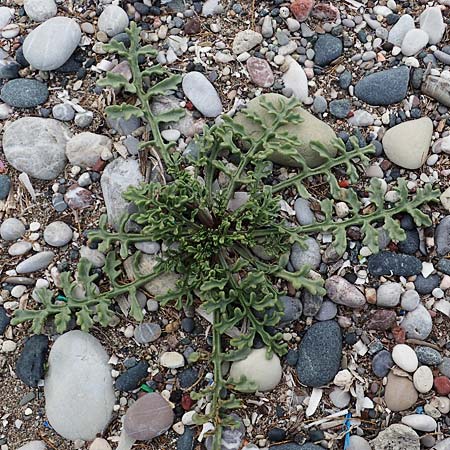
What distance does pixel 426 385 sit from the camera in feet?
11.2

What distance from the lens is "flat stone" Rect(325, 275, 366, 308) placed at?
137 inches

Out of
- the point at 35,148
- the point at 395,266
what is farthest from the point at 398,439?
the point at 35,148

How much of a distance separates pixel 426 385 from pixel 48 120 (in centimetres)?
244

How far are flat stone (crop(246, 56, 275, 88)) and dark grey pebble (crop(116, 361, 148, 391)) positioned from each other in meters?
1.69

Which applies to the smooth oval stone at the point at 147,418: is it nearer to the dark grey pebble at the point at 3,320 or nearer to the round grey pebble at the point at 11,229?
the dark grey pebble at the point at 3,320

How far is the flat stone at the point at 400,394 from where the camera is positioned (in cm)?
340

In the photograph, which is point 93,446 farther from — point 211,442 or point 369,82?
point 369,82

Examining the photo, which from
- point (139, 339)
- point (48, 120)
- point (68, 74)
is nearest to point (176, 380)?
point (139, 339)

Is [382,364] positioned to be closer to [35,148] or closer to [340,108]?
[340,108]

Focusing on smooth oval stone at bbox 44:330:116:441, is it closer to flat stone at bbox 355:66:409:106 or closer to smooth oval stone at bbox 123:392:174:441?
smooth oval stone at bbox 123:392:174:441

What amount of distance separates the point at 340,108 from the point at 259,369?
1.53m

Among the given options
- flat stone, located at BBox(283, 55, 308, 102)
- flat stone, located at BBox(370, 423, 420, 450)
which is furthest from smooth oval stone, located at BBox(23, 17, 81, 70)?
flat stone, located at BBox(370, 423, 420, 450)

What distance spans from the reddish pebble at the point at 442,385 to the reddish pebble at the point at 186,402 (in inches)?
48.7

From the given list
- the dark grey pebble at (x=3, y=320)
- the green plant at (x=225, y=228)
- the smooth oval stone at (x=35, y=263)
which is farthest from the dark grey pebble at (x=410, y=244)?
the dark grey pebble at (x=3, y=320)
